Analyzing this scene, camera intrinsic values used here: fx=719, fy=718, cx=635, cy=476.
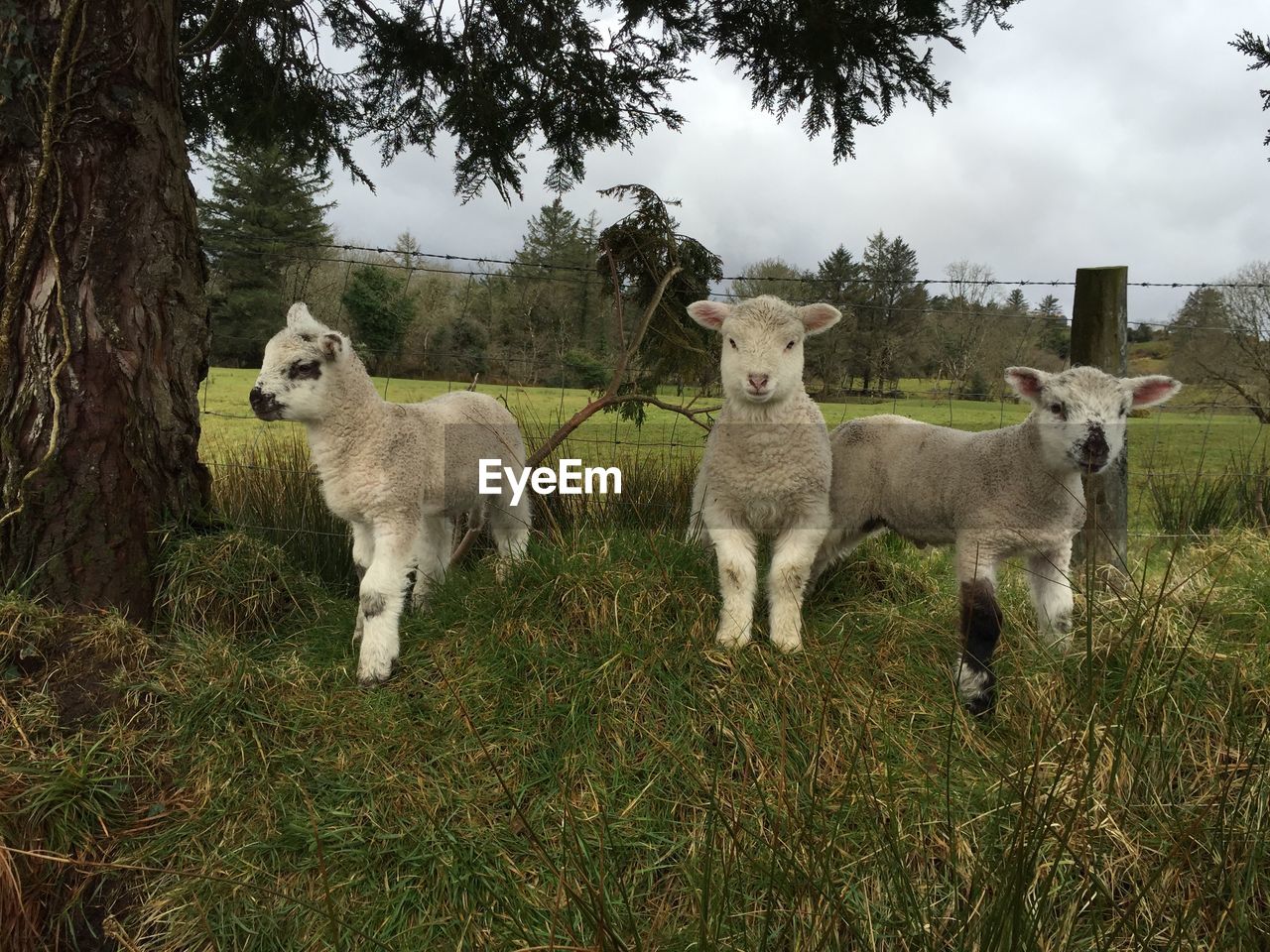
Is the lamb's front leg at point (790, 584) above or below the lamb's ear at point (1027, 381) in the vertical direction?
below

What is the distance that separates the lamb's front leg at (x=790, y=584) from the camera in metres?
3.11

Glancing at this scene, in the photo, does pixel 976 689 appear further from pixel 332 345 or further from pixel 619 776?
pixel 332 345

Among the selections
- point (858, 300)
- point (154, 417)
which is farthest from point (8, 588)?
point (858, 300)

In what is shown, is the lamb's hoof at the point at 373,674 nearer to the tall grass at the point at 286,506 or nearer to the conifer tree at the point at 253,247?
the tall grass at the point at 286,506

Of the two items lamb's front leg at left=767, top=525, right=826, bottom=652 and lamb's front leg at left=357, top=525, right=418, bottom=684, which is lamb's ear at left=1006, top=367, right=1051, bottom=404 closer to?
lamb's front leg at left=767, top=525, right=826, bottom=652

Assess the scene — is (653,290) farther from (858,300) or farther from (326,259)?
(326,259)

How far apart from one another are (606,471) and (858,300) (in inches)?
88.5

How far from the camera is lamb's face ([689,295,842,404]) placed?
3.02 meters

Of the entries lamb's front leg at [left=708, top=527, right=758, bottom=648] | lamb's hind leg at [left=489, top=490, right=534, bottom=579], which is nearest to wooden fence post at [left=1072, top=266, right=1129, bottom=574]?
lamb's front leg at [left=708, top=527, right=758, bottom=648]

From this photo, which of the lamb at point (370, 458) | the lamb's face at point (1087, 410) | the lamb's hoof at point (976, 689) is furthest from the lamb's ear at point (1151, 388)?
the lamb at point (370, 458)

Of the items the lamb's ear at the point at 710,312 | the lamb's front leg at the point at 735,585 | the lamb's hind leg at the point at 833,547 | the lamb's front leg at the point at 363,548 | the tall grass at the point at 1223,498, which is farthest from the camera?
the tall grass at the point at 1223,498

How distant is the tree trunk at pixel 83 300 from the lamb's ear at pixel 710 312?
8.39 ft

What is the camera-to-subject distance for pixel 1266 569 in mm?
4043

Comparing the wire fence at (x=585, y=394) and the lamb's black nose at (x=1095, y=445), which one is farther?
the wire fence at (x=585, y=394)
